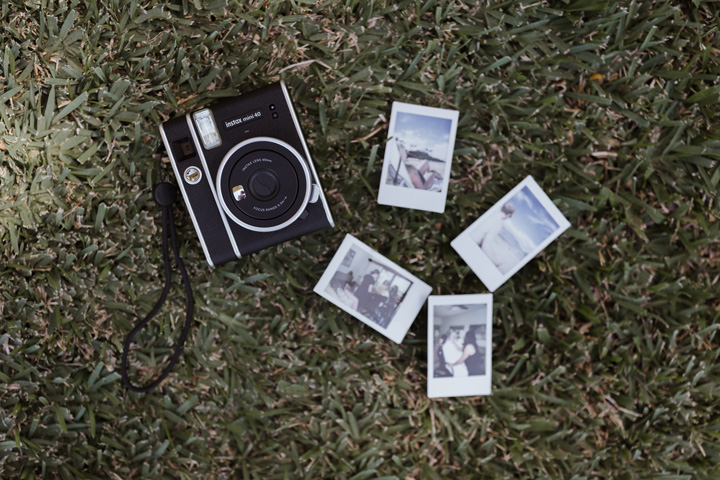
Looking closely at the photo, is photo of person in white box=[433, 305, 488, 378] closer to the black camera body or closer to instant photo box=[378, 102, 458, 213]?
instant photo box=[378, 102, 458, 213]

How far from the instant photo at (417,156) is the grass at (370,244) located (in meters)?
0.04

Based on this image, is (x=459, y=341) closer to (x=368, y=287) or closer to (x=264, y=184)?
(x=368, y=287)

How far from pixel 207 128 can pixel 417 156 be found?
589 mm

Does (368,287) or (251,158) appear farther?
(368,287)

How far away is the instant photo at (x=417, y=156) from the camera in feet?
4.85

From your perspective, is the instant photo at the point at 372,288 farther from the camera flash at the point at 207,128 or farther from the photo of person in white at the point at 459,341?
the camera flash at the point at 207,128

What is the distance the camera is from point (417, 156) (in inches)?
58.5

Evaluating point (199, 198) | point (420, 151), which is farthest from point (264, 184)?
point (420, 151)

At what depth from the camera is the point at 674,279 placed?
61.6 inches

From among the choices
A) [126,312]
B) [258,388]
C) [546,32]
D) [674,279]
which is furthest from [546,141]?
[126,312]

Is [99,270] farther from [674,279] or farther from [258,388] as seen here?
[674,279]

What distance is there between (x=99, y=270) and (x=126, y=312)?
0.46 feet

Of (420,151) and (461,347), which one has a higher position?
(420,151)

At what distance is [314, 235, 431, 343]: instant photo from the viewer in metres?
1.47
